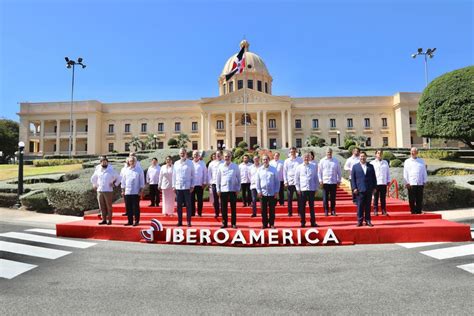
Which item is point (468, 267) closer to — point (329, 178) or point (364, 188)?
point (364, 188)

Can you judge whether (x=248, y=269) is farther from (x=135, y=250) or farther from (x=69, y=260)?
(x=69, y=260)

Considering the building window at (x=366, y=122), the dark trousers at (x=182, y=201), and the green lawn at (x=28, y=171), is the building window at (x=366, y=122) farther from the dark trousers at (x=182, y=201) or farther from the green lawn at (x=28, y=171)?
the dark trousers at (x=182, y=201)

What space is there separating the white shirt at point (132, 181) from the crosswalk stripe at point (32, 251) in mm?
2278

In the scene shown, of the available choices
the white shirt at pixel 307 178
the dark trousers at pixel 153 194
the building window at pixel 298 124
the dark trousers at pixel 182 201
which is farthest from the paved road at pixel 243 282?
the building window at pixel 298 124

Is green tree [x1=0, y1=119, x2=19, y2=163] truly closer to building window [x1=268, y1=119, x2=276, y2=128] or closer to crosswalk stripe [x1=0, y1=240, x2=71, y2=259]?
building window [x1=268, y1=119, x2=276, y2=128]

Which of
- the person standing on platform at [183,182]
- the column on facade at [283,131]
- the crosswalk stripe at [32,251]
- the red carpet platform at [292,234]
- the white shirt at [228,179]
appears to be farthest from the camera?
the column on facade at [283,131]

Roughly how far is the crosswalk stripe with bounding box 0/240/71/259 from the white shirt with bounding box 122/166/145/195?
228cm

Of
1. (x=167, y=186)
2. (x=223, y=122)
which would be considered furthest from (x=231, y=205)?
(x=223, y=122)

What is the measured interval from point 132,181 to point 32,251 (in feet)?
9.03

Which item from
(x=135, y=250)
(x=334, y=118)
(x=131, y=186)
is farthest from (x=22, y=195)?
(x=334, y=118)

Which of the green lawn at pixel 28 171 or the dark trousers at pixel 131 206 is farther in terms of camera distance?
the green lawn at pixel 28 171

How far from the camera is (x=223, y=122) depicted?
60.9 metres

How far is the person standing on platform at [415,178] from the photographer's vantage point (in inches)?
370

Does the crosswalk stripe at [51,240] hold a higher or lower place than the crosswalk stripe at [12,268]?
higher
